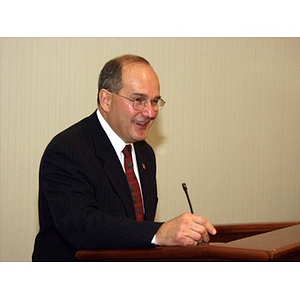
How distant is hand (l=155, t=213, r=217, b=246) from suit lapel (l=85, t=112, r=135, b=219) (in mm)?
509

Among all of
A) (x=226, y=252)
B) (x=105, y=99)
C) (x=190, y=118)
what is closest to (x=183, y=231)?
(x=226, y=252)

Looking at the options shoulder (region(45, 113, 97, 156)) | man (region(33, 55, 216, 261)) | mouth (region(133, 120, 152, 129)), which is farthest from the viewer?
mouth (region(133, 120, 152, 129))

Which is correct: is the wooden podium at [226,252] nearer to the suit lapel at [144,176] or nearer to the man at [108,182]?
the man at [108,182]

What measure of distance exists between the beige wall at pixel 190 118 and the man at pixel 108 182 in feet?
2.63

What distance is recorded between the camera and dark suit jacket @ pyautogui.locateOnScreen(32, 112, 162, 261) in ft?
7.50

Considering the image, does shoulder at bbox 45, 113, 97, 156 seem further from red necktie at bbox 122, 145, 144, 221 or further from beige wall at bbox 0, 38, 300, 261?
beige wall at bbox 0, 38, 300, 261

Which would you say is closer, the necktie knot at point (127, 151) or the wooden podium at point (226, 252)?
the wooden podium at point (226, 252)

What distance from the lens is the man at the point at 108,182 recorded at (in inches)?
88.3

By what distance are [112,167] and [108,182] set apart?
0.32 feet

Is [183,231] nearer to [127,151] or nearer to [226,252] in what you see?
[226,252]

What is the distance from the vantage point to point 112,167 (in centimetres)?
272

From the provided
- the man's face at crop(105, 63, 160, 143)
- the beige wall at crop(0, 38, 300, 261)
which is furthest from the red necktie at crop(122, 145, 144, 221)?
the beige wall at crop(0, 38, 300, 261)

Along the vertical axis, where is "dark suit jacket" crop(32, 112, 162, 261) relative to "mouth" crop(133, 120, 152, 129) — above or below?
below

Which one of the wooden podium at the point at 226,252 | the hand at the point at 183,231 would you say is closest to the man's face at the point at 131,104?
the hand at the point at 183,231
